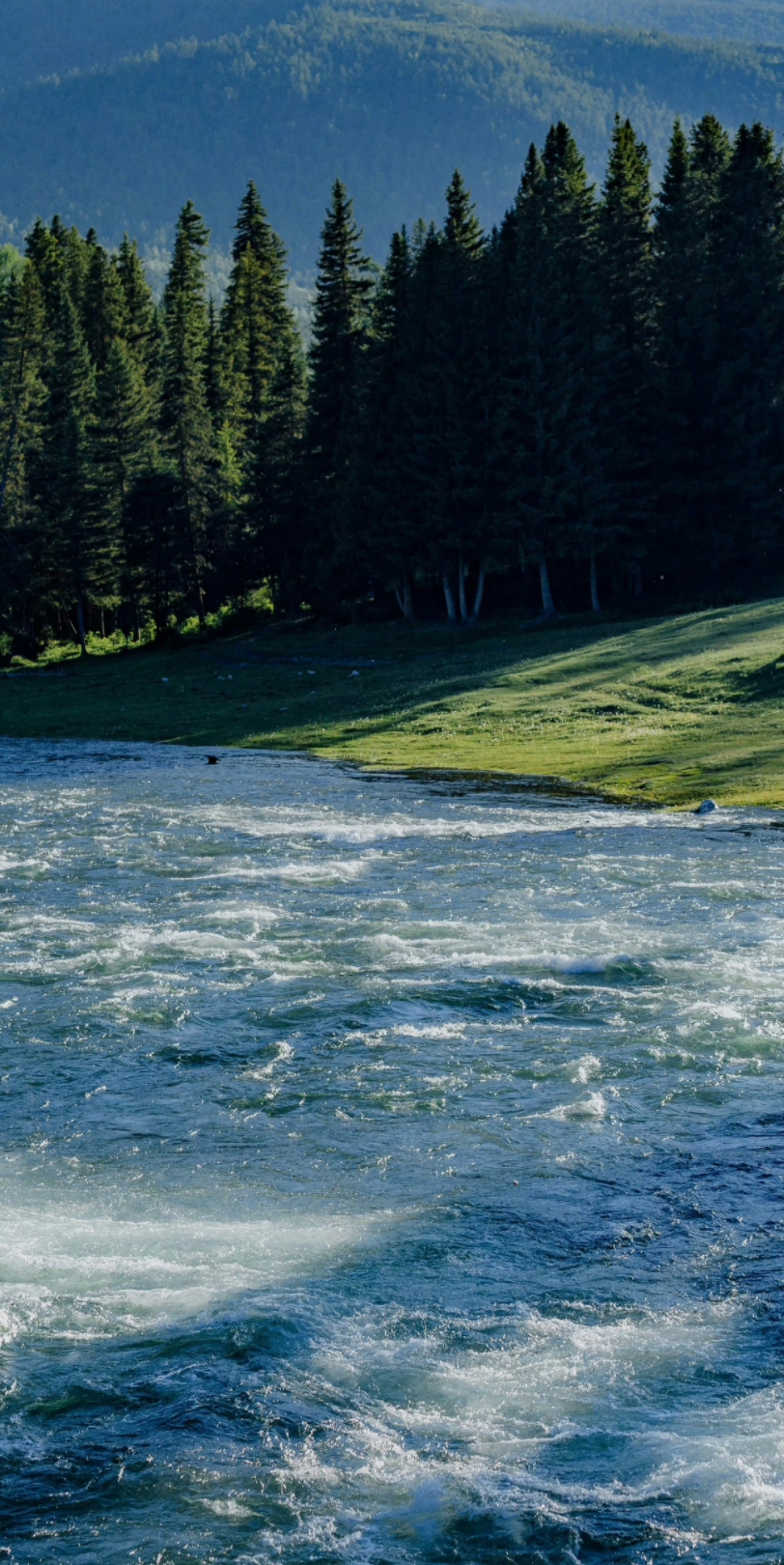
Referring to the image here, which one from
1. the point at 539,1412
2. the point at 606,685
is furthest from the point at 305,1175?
the point at 606,685

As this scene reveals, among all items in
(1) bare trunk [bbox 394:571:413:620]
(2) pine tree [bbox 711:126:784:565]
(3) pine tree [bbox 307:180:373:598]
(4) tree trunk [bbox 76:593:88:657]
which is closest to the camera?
(2) pine tree [bbox 711:126:784:565]

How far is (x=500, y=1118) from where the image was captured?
1155cm

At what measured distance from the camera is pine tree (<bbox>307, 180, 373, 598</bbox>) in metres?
72.2

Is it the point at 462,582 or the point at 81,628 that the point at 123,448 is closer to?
the point at 81,628

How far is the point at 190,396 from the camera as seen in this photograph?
8544 centimetres

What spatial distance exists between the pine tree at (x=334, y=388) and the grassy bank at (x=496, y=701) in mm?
5722

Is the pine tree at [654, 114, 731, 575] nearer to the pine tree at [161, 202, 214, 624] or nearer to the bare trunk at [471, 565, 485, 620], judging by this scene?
the bare trunk at [471, 565, 485, 620]

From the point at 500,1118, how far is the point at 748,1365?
12.5 ft

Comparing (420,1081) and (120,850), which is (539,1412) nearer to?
(420,1081)

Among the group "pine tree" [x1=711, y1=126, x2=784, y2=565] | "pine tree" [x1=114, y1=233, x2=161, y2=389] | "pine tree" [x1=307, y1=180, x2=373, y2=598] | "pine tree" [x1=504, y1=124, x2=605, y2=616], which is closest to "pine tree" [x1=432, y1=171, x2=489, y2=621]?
"pine tree" [x1=504, y1=124, x2=605, y2=616]

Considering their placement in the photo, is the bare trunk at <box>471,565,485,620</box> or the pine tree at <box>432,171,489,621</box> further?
the bare trunk at <box>471,565,485,620</box>

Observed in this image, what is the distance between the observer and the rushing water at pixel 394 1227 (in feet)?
22.9

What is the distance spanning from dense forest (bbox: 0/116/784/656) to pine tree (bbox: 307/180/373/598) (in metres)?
0.16

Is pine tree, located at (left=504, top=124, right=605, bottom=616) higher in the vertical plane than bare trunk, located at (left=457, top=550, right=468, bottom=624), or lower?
higher
